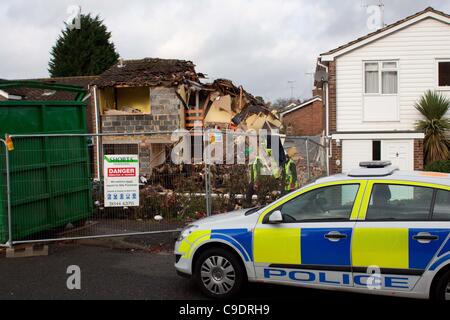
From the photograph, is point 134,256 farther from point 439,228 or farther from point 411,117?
point 411,117

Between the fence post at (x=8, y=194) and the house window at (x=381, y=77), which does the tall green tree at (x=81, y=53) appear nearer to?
the house window at (x=381, y=77)

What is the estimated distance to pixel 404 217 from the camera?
5.11 m

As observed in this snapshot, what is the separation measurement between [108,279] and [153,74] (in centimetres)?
1518

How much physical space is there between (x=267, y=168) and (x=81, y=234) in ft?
12.1

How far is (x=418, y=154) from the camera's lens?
16.9 meters

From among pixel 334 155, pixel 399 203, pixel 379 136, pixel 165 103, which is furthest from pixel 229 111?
pixel 399 203

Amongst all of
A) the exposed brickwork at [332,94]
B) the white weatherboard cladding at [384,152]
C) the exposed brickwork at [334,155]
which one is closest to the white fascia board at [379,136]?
the white weatherboard cladding at [384,152]

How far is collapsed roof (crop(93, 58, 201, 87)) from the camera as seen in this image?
20.5 m

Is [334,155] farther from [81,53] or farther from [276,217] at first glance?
[81,53]

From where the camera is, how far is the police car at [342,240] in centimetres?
496

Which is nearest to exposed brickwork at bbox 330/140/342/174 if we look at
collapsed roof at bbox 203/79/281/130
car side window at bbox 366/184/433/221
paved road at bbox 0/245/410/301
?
collapsed roof at bbox 203/79/281/130

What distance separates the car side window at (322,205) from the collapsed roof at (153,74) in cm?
1525
